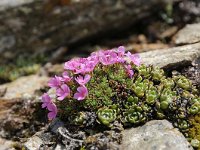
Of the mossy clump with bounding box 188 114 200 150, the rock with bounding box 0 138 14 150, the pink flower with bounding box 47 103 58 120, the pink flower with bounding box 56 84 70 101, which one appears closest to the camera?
the mossy clump with bounding box 188 114 200 150

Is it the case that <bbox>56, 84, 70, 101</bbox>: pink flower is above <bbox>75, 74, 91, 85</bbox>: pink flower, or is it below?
below

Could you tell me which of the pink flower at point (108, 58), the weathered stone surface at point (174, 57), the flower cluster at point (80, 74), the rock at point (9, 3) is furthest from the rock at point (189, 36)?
the rock at point (9, 3)

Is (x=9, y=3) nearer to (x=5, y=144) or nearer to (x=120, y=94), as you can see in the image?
(x=5, y=144)

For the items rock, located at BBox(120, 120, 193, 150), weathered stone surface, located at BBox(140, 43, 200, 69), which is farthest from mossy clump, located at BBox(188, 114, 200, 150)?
weathered stone surface, located at BBox(140, 43, 200, 69)

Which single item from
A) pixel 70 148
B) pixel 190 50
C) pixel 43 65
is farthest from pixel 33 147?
pixel 43 65

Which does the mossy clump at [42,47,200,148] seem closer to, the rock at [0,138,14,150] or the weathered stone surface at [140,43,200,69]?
the weathered stone surface at [140,43,200,69]

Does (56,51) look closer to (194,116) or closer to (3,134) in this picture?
(3,134)

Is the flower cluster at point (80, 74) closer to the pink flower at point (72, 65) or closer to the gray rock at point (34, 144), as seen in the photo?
the pink flower at point (72, 65)
